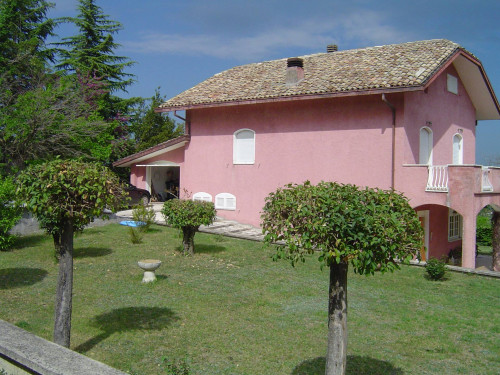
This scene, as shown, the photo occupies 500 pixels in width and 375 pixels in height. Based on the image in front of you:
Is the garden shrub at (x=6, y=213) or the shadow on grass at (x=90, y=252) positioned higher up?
the garden shrub at (x=6, y=213)

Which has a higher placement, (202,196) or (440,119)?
(440,119)

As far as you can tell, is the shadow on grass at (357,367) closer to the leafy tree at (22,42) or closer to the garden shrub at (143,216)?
the garden shrub at (143,216)

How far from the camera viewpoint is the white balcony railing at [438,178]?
44.9ft

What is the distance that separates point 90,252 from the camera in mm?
12297

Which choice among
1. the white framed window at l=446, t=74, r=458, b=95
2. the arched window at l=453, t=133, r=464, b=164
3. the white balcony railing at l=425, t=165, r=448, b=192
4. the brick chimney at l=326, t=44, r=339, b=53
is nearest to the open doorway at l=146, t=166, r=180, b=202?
the brick chimney at l=326, t=44, r=339, b=53

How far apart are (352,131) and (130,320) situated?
420 inches

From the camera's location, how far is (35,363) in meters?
4.34

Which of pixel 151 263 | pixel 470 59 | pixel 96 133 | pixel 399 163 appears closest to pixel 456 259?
pixel 399 163

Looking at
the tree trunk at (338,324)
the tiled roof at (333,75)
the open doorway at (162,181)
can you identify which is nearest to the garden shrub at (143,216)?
the tiled roof at (333,75)

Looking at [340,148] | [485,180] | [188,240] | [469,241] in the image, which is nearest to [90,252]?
[188,240]

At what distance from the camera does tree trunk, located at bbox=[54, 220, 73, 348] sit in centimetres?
576

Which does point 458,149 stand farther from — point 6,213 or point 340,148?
point 6,213

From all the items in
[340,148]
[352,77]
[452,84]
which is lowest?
[340,148]

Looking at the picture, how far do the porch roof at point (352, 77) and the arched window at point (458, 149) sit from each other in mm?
2069
